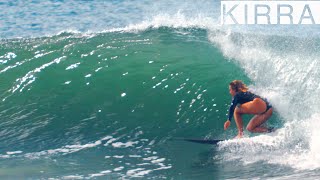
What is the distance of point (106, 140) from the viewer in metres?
11.5

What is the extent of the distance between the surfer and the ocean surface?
267 mm

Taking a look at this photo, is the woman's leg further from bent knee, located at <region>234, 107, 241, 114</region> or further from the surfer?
bent knee, located at <region>234, 107, 241, 114</region>

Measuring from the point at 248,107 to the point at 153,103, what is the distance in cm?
270

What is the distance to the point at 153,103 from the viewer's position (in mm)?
12922

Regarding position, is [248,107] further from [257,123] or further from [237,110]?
[257,123]

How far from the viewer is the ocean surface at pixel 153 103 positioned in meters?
9.94

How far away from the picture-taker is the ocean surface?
9.94 m

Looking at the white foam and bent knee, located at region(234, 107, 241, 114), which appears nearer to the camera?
the white foam

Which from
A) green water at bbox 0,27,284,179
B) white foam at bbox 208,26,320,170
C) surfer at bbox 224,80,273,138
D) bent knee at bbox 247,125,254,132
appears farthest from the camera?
bent knee at bbox 247,125,254,132

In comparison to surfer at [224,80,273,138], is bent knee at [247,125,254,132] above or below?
below

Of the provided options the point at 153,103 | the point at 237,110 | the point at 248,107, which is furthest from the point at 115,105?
the point at 248,107

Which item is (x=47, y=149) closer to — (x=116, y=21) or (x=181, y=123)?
(x=181, y=123)

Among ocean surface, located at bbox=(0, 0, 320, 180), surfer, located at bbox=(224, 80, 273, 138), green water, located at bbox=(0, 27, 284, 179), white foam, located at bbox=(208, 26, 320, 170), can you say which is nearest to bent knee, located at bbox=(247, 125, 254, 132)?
surfer, located at bbox=(224, 80, 273, 138)

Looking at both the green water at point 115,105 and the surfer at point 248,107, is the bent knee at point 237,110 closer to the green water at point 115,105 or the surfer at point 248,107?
the surfer at point 248,107
